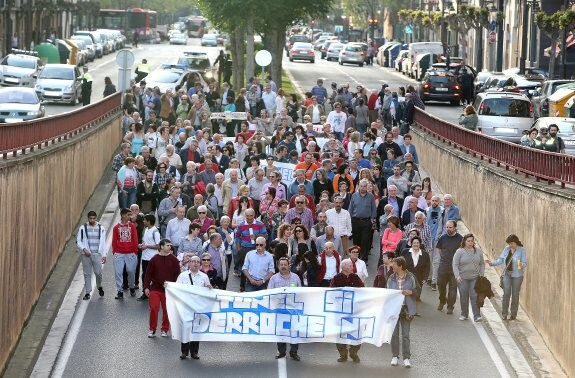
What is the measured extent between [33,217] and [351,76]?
6566 cm

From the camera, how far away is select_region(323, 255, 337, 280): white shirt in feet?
68.1

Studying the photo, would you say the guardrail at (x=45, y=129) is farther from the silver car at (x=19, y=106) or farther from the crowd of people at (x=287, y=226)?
the silver car at (x=19, y=106)

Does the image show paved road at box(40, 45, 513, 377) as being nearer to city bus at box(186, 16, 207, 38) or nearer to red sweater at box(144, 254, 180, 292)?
red sweater at box(144, 254, 180, 292)

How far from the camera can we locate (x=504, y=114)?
43.7m

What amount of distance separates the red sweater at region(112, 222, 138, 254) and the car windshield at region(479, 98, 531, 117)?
22457 mm

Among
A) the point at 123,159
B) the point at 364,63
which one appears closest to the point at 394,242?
the point at 123,159

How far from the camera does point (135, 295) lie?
2336 centimetres

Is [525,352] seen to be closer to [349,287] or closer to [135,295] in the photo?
[349,287]

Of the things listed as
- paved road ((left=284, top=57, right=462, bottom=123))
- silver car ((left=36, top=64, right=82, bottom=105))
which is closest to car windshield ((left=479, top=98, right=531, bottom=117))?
paved road ((left=284, top=57, right=462, bottom=123))

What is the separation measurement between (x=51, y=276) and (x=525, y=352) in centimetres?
821

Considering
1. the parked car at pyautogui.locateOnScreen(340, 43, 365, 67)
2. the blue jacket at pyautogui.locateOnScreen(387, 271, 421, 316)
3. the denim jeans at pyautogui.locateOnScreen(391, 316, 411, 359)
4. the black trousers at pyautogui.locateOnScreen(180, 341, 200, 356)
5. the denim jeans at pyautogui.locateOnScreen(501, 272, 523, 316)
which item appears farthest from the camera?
the parked car at pyautogui.locateOnScreen(340, 43, 365, 67)

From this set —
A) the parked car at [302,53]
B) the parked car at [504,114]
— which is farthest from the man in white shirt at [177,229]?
the parked car at [302,53]

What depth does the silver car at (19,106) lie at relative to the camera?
152 feet

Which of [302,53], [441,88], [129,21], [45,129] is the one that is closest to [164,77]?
[441,88]
